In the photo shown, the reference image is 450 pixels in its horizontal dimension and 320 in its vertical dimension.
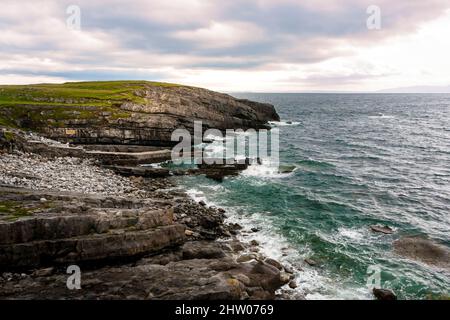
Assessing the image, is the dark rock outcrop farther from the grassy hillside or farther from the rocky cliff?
the grassy hillside

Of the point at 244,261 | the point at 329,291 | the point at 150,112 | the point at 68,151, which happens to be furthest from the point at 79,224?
the point at 150,112

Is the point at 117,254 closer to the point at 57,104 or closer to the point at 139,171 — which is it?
the point at 139,171

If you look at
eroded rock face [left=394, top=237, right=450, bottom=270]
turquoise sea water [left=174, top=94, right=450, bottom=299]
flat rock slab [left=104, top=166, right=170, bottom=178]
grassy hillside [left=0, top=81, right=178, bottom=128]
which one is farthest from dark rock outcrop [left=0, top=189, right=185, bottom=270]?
grassy hillside [left=0, top=81, right=178, bottom=128]

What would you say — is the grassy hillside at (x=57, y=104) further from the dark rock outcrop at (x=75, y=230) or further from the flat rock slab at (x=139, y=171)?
the dark rock outcrop at (x=75, y=230)

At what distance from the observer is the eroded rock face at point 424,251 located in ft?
94.6

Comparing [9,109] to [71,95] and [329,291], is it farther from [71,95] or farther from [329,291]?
[329,291]

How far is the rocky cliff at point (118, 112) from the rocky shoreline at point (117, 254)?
31.8m

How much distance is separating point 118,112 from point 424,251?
58.8m

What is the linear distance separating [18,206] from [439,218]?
4195 cm

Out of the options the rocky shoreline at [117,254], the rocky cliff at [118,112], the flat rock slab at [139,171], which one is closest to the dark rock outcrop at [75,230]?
the rocky shoreline at [117,254]

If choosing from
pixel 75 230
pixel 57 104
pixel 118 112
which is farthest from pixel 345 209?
pixel 57 104

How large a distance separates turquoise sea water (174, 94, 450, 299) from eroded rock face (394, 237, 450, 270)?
3.44 feet

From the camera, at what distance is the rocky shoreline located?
19.2 meters

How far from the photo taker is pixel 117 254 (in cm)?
2272
